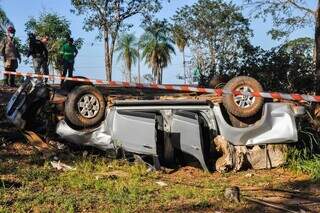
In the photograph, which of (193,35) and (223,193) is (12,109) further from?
(193,35)

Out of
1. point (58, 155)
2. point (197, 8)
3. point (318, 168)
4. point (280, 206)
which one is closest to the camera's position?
point (280, 206)

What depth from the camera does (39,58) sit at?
14992 millimetres

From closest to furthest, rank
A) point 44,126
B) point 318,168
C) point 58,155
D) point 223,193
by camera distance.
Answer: point 223,193, point 318,168, point 58,155, point 44,126

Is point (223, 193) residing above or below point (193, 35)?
below

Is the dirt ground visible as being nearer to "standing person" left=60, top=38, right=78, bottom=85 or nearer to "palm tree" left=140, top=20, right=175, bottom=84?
"standing person" left=60, top=38, right=78, bottom=85

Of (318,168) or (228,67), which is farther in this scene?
(228,67)

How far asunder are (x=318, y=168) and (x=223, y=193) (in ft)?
7.07

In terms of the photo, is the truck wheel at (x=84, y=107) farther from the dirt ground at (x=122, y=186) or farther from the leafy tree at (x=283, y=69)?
the leafy tree at (x=283, y=69)

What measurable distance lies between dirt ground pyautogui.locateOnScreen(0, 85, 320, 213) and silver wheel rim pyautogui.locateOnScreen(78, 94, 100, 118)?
23.7 inches

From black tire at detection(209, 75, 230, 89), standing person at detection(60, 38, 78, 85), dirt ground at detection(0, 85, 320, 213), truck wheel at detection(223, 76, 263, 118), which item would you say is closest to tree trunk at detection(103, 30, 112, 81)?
standing person at detection(60, 38, 78, 85)

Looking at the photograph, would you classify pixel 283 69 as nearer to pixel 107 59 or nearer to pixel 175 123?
pixel 175 123

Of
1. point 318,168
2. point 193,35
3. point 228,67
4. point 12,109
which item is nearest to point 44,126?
point 12,109

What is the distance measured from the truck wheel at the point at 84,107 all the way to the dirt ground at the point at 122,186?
1.59 ft

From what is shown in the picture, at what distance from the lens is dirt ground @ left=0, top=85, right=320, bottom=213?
22.1ft
